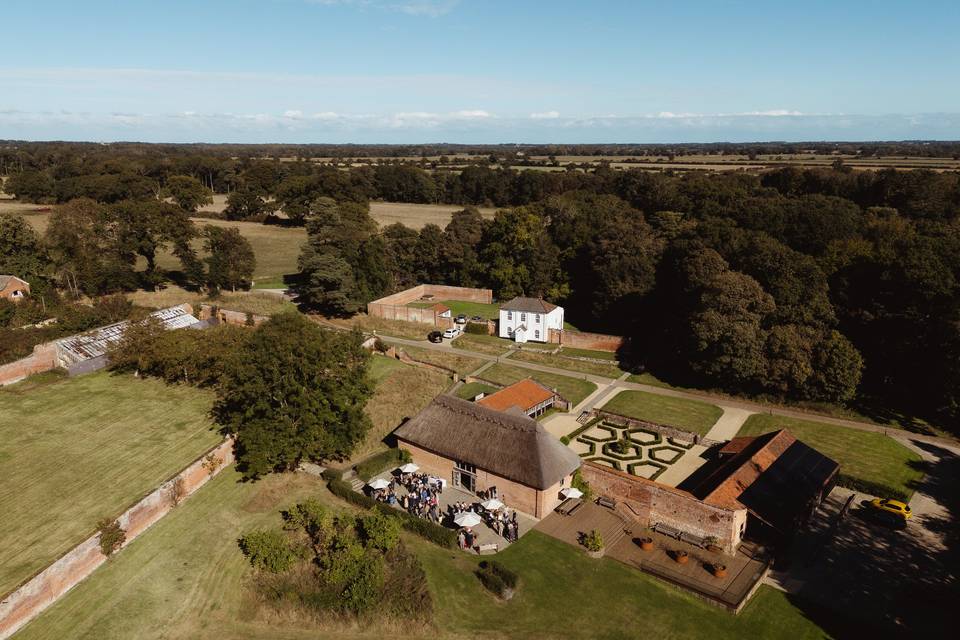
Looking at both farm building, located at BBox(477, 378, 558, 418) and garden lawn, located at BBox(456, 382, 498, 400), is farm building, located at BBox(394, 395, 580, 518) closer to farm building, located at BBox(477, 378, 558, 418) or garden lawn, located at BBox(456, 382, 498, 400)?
farm building, located at BBox(477, 378, 558, 418)

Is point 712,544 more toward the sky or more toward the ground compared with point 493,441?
more toward the ground

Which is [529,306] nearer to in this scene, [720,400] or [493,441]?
[720,400]

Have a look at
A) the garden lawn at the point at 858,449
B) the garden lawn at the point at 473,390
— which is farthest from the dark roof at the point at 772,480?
the garden lawn at the point at 473,390

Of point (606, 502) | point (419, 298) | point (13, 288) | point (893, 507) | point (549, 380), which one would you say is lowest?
point (549, 380)

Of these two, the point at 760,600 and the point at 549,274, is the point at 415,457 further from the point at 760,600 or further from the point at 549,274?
the point at 549,274

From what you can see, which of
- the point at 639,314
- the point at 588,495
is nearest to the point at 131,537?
the point at 588,495

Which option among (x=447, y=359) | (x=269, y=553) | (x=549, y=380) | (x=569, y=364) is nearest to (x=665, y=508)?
(x=269, y=553)
